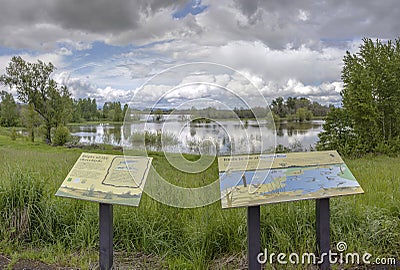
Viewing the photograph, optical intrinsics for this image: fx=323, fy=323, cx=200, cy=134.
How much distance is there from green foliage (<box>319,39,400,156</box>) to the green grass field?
7.81 m

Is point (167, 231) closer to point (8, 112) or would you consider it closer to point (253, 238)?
point (253, 238)

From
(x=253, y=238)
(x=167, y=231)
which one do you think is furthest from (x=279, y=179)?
(x=167, y=231)

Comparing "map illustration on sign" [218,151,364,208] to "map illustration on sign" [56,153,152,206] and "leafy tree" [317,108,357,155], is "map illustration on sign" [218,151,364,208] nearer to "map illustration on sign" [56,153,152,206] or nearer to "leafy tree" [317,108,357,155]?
"map illustration on sign" [56,153,152,206]

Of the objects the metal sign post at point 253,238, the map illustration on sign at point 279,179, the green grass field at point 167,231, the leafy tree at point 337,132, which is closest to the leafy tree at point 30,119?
the leafy tree at point 337,132

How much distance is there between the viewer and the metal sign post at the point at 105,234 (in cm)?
223

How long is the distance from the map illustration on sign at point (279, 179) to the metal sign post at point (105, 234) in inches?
32.1

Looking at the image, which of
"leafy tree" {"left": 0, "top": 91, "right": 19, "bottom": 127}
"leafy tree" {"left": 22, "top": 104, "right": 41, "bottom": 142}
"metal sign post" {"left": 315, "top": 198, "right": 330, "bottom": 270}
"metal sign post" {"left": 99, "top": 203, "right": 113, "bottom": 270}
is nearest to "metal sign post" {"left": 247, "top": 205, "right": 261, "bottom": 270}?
"metal sign post" {"left": 315, "top": 198, "right": 330, "bottom": 270}

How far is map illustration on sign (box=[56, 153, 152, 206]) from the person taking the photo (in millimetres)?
2176

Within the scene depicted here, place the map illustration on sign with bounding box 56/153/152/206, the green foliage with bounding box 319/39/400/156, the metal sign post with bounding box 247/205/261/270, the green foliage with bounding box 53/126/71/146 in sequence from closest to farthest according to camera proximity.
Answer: the metal sign post with bounding box 247/205/261/270, the map illustration on sign with bounding box 56/153/152/206, the green foliage with bounding box 319/39/400/156, the green foliage with bounding box 53/126/71/146

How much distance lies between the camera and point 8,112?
87.6ft

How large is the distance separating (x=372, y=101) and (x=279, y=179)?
931 cm

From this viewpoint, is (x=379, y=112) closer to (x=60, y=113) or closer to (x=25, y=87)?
(x=60, y=113)

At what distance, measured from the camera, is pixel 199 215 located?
2.93 metres

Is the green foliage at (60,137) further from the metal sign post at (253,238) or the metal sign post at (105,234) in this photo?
the metal sign post at (253,238)
